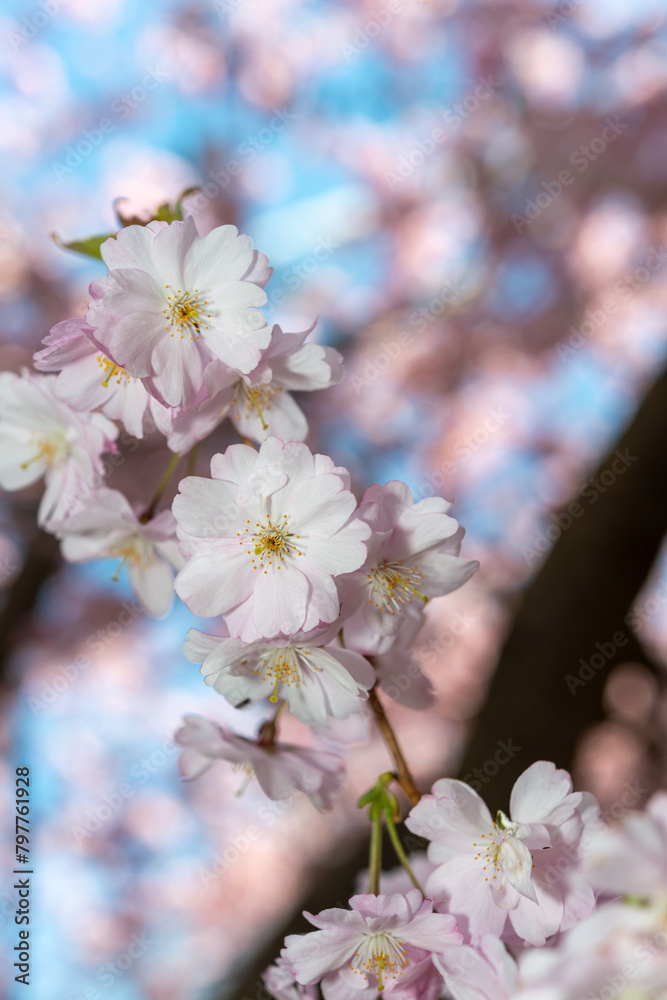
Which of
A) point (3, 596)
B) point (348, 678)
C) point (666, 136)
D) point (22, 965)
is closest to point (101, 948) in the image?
point (3, 596)

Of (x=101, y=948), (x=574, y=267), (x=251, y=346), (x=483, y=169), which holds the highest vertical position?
(x=251, y=346)

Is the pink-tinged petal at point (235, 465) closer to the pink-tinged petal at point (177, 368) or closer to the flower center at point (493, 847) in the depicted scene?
the pink-tinged petal at point (177, 368)

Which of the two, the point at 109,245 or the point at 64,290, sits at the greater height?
the point at 109,245

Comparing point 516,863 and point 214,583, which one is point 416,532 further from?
point 516,863

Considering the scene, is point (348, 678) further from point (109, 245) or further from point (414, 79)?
point (414, 79)

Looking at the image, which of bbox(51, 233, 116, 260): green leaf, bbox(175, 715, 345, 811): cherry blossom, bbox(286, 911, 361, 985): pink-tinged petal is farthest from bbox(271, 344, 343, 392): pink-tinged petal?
bbox(286, 911, 361, 985): pink-tinged petal

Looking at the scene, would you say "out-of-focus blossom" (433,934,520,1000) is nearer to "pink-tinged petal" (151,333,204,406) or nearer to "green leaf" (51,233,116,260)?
"pink-tinged petal" (151,333,204,406)

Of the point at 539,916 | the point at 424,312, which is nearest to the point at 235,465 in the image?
the point at 539,916
